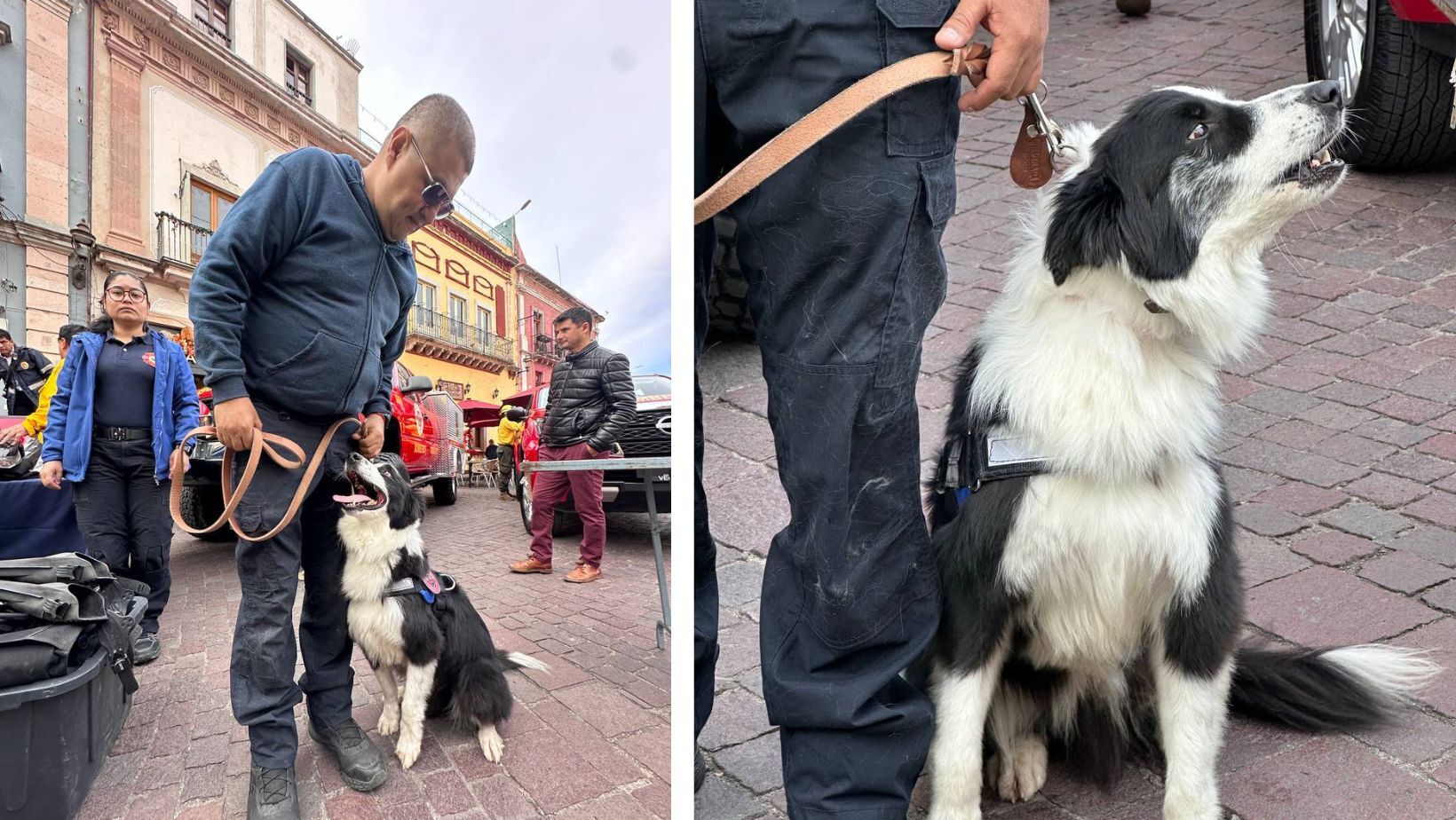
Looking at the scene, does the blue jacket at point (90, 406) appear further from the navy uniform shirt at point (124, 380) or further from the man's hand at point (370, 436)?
the man's hand at point (370, 436)

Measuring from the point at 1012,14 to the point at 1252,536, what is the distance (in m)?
2.32

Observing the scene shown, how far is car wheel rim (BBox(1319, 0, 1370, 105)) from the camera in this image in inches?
213

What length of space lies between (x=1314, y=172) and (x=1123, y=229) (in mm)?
364

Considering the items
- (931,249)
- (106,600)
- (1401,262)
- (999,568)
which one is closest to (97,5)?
(106,600)

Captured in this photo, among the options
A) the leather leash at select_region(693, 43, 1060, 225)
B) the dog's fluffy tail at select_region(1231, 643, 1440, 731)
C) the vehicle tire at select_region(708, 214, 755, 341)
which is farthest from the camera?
the vehicle tire at select_region(708, 214, 755, 341)

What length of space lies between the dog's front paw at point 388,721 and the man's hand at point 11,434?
30.6 inches

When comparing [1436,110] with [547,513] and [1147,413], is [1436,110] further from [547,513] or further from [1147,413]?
[547,513]

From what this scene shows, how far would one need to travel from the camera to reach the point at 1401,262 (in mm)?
4996

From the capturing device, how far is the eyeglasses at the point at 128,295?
5.50ft

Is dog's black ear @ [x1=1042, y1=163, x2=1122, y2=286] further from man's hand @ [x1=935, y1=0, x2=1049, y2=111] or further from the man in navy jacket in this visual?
the man in navy jacket

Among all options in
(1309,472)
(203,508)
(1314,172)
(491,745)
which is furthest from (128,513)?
(1309,472)

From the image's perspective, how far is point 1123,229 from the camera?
1.84 metres

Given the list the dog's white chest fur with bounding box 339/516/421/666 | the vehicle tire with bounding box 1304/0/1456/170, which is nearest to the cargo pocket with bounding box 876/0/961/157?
the dog's white chest fur with bounding box 339/516/421/666

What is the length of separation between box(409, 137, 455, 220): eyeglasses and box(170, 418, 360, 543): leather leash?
0.45 meters
